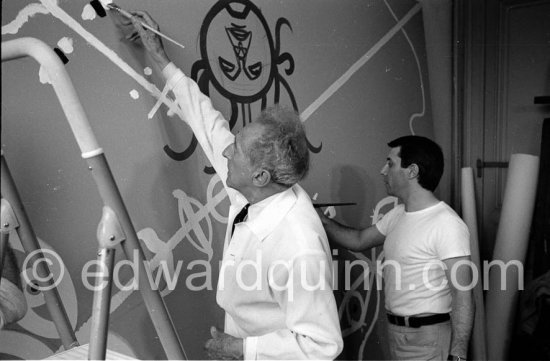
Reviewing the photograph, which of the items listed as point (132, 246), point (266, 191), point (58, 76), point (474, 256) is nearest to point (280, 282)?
point (266, 191)

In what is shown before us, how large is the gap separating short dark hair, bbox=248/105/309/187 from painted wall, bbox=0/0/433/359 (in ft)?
1.29

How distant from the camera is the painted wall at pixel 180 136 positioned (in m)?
1.43

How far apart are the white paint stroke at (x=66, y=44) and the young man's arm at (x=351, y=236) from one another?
1.21m

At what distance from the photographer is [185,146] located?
1.82m

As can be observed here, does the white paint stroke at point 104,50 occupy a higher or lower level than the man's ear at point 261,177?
higher

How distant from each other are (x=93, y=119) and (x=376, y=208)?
5.08 ft

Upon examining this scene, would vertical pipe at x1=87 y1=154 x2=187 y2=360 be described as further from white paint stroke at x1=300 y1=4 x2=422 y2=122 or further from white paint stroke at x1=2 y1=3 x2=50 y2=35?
white paint stroke at x1=300 y1=4 x2=422 y2=122

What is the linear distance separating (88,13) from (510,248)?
2.31m

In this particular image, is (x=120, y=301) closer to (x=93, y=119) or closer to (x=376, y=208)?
(x=93, y=119)

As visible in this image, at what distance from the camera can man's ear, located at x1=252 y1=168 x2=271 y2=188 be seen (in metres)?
1.50

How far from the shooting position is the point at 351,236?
239 centimetres

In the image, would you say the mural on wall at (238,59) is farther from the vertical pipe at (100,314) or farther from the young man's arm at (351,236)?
the vertical pipe at (100,314)

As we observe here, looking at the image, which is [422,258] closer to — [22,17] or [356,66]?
[356,66]

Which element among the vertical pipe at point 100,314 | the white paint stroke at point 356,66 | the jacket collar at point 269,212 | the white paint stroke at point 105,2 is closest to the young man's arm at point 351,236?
the white paint stroke at point 356,66
